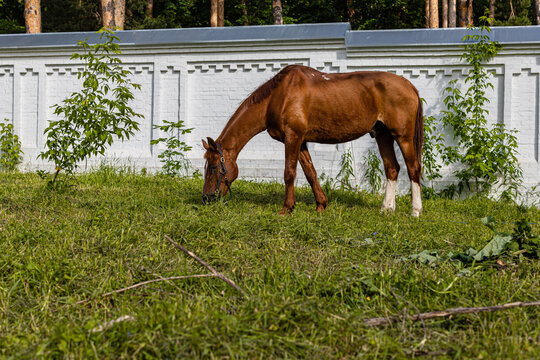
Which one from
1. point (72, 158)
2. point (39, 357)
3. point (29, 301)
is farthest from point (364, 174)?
point (39, 357)

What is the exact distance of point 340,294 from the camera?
303 centimetres

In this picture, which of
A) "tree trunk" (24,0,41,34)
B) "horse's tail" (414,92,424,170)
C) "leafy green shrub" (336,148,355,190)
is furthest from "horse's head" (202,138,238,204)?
"tree trunk" (24,0,41,34)

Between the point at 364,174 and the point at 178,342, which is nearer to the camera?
the point at 178,342

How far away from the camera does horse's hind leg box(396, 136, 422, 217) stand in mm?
6668

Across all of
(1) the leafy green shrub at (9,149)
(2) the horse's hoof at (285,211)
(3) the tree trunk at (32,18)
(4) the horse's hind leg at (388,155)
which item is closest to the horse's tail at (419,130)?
(4) the horse's hind leg at (388,155)

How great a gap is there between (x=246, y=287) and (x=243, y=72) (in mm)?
8029

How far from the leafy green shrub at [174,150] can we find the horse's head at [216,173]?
396 centimetres

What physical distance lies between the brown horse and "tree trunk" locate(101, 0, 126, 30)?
412 inches

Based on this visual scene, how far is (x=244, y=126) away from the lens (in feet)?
21.1

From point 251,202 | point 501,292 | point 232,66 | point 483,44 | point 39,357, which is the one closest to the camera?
point 39,357

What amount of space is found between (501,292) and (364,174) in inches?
270

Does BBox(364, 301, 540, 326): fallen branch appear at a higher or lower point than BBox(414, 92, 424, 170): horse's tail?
lower

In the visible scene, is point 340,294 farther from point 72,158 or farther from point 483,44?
point 483,44

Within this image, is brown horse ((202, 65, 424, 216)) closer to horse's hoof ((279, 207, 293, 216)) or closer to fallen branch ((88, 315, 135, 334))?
horse's hoof ((279, 207, 293, 216))
